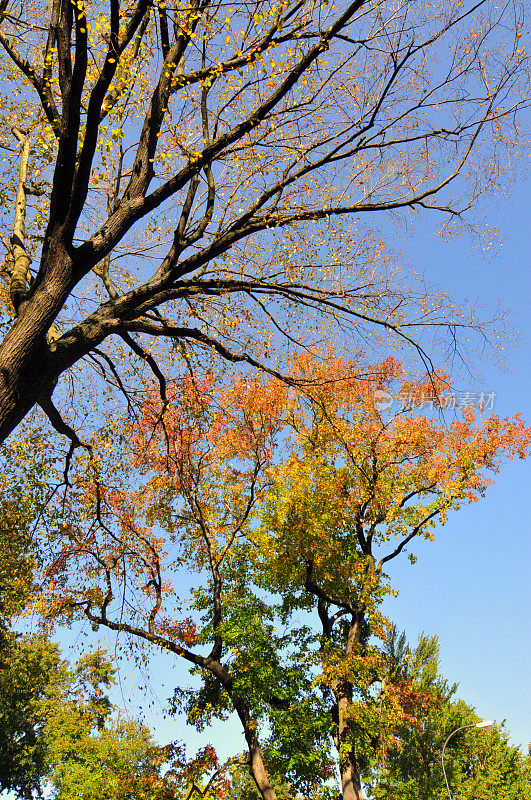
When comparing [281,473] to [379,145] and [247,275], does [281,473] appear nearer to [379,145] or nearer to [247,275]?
[247,275]

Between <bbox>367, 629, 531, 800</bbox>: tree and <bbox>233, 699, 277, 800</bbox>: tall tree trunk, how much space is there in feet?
46.0

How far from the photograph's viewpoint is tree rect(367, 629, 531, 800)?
93.7 feet

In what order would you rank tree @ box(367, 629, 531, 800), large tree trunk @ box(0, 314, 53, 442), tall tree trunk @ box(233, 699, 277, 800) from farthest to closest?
1. tree @ box(367, 629, 531, 800)
2. tall tree trunk @ box(233, 699, 277, 800)
3. large tree trunk @ box(0, 314, 53, 442)

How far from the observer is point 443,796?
93.5ft

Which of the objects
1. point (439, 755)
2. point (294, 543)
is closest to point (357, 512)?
point (294, 543)

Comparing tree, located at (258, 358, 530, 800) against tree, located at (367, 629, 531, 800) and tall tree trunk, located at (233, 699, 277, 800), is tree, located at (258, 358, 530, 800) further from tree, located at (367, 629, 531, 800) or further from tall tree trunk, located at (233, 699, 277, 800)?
tree, located at (367, 629, 531, 800)

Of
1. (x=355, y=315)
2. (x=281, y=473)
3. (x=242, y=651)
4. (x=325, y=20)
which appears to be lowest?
(x=242, y=651)

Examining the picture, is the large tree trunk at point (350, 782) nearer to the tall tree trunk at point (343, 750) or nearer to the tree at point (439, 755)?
the tall tree trunk at point (343, 750)

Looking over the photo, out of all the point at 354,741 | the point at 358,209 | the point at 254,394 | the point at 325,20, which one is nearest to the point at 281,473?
the point at 254,394

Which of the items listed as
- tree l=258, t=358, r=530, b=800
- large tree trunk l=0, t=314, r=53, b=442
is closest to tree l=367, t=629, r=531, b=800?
tree l=258, t=358, r=530, b=800

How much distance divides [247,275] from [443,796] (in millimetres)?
31928

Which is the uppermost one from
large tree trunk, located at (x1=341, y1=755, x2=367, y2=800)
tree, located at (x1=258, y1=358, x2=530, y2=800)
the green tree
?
tree, located at (x1=258, y1=358, x2=530, y2=800)

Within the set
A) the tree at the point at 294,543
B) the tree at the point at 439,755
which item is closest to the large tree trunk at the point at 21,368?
the tree at the point at 294,543

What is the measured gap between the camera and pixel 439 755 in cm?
3056
